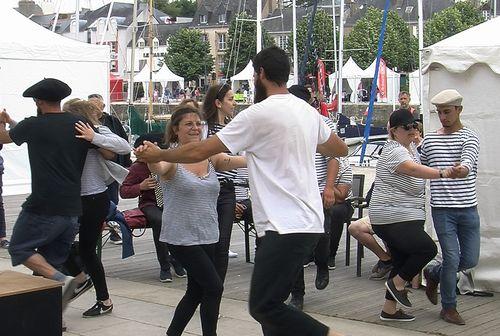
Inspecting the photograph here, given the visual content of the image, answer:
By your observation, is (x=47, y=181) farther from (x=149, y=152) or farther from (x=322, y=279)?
(x=322, y=279)

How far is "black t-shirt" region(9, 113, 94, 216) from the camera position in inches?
253

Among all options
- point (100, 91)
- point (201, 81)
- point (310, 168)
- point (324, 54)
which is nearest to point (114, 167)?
point (310, 168)

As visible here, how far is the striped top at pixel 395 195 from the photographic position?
7.26 meters

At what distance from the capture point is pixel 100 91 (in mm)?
18312

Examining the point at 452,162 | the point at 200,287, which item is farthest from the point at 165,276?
the point at 452,162

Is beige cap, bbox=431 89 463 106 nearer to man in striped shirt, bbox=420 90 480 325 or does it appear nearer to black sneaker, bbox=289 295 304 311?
man in striped shirt, bbox=420 90 480 325

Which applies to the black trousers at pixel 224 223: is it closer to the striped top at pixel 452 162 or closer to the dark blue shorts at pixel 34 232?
the dark blue shorts at pixel 34 232

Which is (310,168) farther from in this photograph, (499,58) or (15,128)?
(499,58)

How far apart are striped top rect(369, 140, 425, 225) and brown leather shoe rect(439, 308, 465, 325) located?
79 centimetres

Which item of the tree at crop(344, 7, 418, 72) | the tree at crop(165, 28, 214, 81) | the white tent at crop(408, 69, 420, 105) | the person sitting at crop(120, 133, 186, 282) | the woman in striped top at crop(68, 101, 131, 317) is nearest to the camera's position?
the woman in striped top at crop(68, 101, 131, 317)

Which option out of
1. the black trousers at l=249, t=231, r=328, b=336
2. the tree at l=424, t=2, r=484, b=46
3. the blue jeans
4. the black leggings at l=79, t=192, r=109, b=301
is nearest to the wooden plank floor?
the blue jeans

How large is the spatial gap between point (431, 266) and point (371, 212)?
1.04 m

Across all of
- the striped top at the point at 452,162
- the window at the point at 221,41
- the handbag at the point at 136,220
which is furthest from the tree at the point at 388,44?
the striped top at the point at 452,162

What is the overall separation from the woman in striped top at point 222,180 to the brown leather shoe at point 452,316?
1890 mm
